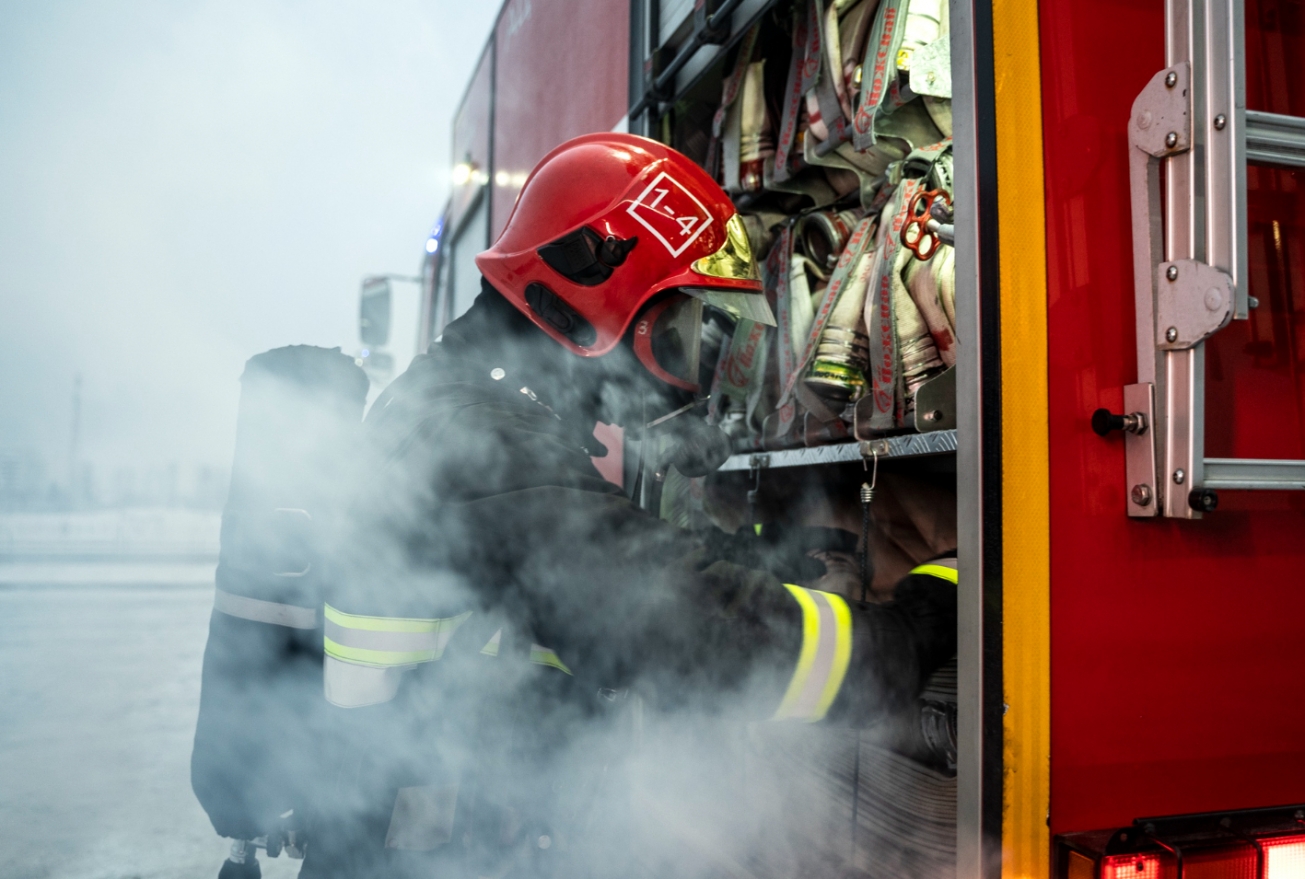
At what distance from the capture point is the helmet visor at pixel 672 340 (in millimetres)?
1798

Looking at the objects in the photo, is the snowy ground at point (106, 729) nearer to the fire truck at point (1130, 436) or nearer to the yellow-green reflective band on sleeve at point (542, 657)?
the yellow-green reflective band on sleeve at point (542, 657)

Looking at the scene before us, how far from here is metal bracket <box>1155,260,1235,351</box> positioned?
90 cm

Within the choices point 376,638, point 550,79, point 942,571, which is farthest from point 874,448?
point 550,79

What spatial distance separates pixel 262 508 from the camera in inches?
66.4

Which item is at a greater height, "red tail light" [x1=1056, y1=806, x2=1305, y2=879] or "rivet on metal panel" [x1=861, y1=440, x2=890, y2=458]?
"rivet on metal panel" [x1=861, y1=440, x2=890, y2=458]

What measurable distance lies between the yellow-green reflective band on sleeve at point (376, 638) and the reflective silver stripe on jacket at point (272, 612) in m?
0.31

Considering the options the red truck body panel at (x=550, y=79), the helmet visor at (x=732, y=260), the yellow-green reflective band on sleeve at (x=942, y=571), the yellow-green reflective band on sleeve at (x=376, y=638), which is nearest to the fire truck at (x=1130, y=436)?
the yellow-green reflective band on sleeve at (x=942, y=571)

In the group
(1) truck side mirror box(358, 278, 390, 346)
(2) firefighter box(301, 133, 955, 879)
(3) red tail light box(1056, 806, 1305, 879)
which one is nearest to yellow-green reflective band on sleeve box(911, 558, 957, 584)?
(2) firefighter box(301, 133, 955, 879)

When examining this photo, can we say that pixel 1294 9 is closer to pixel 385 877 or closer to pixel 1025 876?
pixel 1025 876

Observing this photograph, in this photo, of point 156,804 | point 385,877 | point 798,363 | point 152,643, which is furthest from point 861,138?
point 156,804

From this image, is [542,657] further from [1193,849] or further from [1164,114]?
[1164,114]

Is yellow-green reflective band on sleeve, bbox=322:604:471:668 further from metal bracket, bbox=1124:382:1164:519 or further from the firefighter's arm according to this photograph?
metal bracket, bbox=1124:382:1164:519

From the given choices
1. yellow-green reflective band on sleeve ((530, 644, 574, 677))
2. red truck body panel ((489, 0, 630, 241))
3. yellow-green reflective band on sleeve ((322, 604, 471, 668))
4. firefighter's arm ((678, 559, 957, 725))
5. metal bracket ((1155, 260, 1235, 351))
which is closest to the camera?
metal bracket ((1155, 260, 1235, 351))

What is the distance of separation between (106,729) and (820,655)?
3.63 meters
